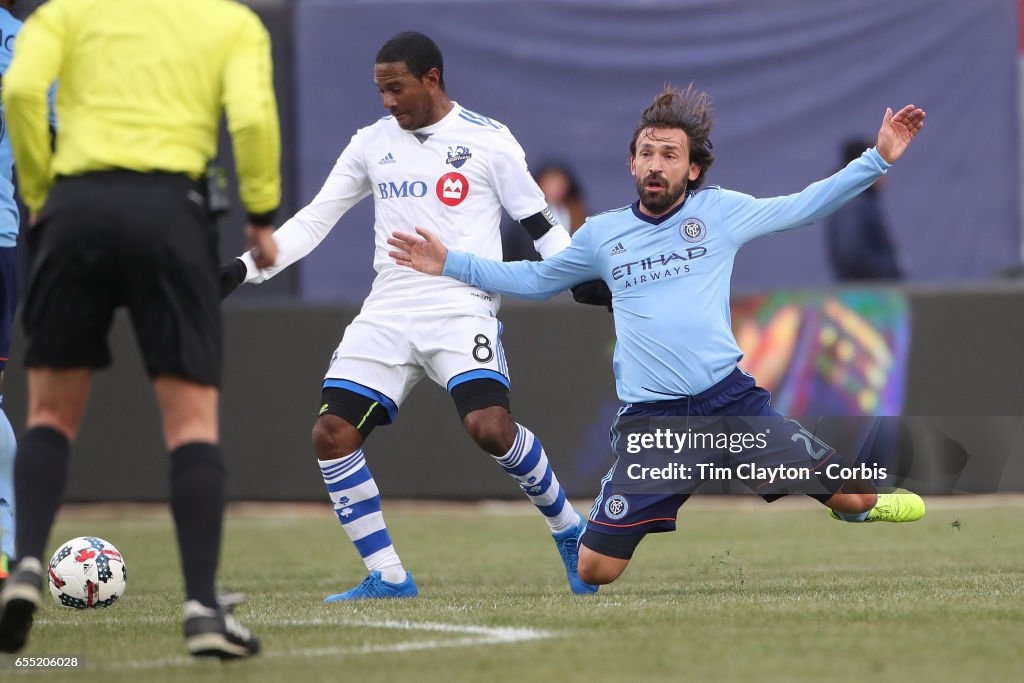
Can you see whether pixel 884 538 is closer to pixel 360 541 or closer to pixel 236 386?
pixel 360 541

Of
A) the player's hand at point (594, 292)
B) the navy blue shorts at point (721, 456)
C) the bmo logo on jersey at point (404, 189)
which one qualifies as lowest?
the navy blue shorts at point (721, 456)

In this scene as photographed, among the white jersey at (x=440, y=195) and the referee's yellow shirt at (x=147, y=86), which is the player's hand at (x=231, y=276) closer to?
the white jersey at (x=440, y=195)

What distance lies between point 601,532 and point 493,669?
5.92 ft

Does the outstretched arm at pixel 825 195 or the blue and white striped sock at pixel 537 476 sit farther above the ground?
the outstretched arm at pixel 825 195

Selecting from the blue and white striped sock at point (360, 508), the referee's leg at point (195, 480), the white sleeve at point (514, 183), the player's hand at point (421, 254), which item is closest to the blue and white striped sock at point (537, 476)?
the blue and white striped sock at point (360, 508)

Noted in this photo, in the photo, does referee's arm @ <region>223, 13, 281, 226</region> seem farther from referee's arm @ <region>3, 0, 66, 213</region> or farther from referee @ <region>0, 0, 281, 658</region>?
referee's arm @ <region>3, 0, 66, 213</region>

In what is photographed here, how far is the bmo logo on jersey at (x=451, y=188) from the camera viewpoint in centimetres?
689

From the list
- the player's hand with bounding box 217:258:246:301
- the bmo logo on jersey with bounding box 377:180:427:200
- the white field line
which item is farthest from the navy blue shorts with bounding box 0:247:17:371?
the bmo logo on jersey with bounding box 377:180:427:200

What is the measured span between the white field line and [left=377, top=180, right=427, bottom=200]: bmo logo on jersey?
199 centimetres

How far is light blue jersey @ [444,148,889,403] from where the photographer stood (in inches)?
244

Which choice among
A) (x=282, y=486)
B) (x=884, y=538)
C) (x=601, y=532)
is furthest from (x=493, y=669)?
(x=282, y=486)

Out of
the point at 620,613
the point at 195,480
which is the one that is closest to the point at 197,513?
the point at 195,480

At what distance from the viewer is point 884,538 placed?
9.45 meters

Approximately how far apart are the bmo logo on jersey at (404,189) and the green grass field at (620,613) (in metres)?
1.71
